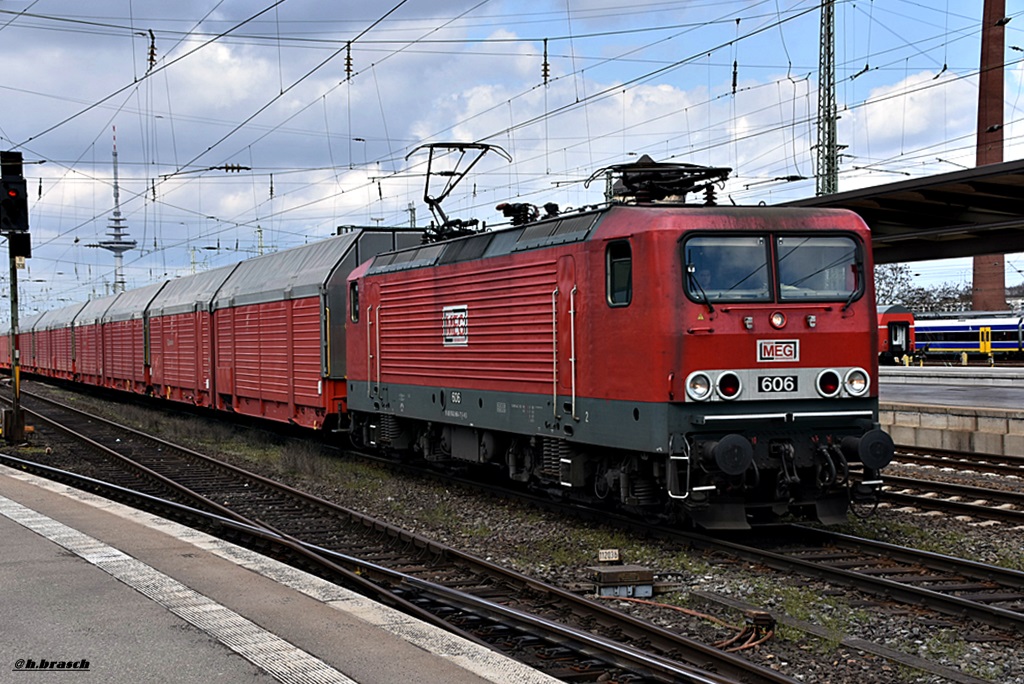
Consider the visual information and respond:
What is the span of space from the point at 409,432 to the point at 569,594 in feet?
29.4

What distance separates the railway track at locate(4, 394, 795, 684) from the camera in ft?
22.8

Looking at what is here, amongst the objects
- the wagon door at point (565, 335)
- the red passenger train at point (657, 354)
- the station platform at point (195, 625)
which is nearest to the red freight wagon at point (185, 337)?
the red passenger train at point (657, 354)

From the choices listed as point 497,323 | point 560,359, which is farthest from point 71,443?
point 560,359

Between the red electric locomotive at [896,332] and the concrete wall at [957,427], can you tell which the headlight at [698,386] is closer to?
the concrete wall at [957,427]

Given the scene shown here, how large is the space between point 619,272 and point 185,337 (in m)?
19.6

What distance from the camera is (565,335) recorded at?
12.0 metres

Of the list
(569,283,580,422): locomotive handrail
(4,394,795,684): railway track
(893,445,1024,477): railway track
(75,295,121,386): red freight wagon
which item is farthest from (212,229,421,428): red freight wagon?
(75,295,121,386): red freight wagon

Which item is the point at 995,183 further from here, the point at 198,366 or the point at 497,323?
the point at 198,366

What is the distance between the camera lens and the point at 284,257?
22.9 metres

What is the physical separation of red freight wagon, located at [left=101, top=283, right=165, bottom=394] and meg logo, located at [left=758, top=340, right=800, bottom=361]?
2541cm

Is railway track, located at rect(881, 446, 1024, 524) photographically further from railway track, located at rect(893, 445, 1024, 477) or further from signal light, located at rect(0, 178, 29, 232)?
signal light, located at rect(0, 178, 29, 232)

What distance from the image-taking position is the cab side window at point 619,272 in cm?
1094

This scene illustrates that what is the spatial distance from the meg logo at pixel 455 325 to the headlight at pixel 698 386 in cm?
460

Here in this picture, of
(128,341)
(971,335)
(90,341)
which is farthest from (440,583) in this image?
(971,335)
